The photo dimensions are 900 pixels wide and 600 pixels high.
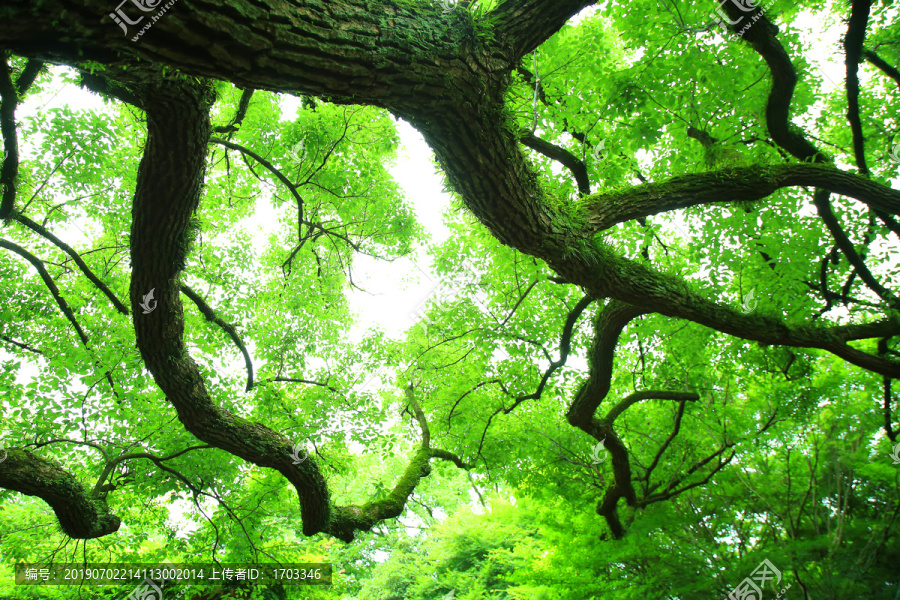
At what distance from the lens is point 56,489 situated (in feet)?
14.0

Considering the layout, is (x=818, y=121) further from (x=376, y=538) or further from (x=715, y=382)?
(x=376, y=538)

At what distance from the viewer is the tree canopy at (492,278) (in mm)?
2414

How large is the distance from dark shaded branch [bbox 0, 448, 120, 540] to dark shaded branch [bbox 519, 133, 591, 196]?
19.5ft

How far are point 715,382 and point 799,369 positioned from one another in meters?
1.13

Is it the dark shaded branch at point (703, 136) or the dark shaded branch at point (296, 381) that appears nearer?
the dark shaded branch at point (703, 136)

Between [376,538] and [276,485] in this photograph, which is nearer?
[276,485]

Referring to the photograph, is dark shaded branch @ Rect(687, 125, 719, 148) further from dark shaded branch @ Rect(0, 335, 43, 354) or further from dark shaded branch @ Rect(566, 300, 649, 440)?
dark shaded branch @ Rect(0, 335, 43, 354)

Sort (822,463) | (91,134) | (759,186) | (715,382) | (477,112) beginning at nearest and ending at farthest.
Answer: (477,112), (759,186), (91,134), (822,463), (715,382)

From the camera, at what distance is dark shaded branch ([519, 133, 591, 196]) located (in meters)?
4.91

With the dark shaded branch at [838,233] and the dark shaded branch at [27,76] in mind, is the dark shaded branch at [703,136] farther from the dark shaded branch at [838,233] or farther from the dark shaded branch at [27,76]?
the dark shaded branch at [27,76]

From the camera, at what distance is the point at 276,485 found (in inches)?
273

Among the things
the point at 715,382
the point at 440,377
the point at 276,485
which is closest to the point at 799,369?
the point at 715,382

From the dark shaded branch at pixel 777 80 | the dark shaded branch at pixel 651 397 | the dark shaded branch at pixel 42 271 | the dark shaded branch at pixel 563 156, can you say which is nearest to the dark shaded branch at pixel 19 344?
the dark shaded branch at pixel 42 271

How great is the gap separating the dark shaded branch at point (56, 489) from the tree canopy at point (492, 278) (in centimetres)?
3
